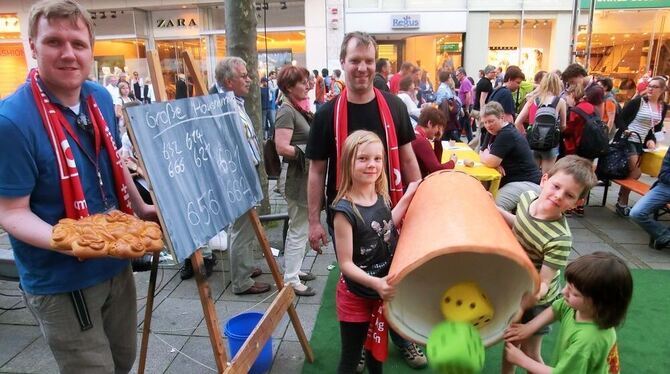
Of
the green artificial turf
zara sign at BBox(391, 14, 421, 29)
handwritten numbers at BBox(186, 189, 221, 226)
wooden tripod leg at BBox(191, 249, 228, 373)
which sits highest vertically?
zara sign at BBox(391, 14, 421, 29)

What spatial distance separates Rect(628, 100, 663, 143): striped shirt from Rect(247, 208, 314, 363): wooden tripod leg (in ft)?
17.7

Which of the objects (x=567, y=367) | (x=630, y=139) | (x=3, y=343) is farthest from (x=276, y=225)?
(x=630, y=139)

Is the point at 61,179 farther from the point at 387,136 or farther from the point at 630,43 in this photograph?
the point at 630,43

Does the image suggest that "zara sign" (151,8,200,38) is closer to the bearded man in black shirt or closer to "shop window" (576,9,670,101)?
"shop window" (576,9,670,101)

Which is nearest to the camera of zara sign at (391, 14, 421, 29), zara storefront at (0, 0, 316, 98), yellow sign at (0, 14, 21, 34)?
zara sign at (391, 14, 421, 29)

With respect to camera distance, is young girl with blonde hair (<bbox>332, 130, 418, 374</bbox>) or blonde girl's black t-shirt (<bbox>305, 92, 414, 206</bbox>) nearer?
young girl with blonde hair (<bbox>332, 130, 418, 374</bbox>)

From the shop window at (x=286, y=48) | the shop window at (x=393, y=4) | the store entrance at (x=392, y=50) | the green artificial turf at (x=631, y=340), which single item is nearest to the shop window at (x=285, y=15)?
the shop window at (x=286, y=48)

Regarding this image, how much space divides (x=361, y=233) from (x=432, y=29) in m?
16.7

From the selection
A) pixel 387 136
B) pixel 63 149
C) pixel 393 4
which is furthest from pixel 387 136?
pixel 393 4

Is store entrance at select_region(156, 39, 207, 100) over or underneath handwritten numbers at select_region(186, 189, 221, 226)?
over

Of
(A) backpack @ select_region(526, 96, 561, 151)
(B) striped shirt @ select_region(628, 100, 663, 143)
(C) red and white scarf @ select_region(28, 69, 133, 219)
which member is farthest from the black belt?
(B) striped shirt @ select_region(628, 100, 663, 143)

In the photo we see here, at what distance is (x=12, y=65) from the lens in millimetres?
20391

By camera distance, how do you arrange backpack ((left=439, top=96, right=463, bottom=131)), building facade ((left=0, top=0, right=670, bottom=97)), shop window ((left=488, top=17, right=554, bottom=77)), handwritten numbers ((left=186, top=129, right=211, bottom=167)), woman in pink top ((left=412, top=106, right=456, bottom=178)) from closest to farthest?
handwritten numbers ((left=186, top=129, right=211, bottom=167))
woman in pink top ((left=412, top=106, right=456, bottom=178))
backpack ((left=439, top=96, right=463, bottom=131))
building facade ((left=0, top=0, right=670, bottom=97))
shop window ((left=488, top=17, right=554, bottom=77))

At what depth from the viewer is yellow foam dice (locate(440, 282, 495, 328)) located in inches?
61.5
